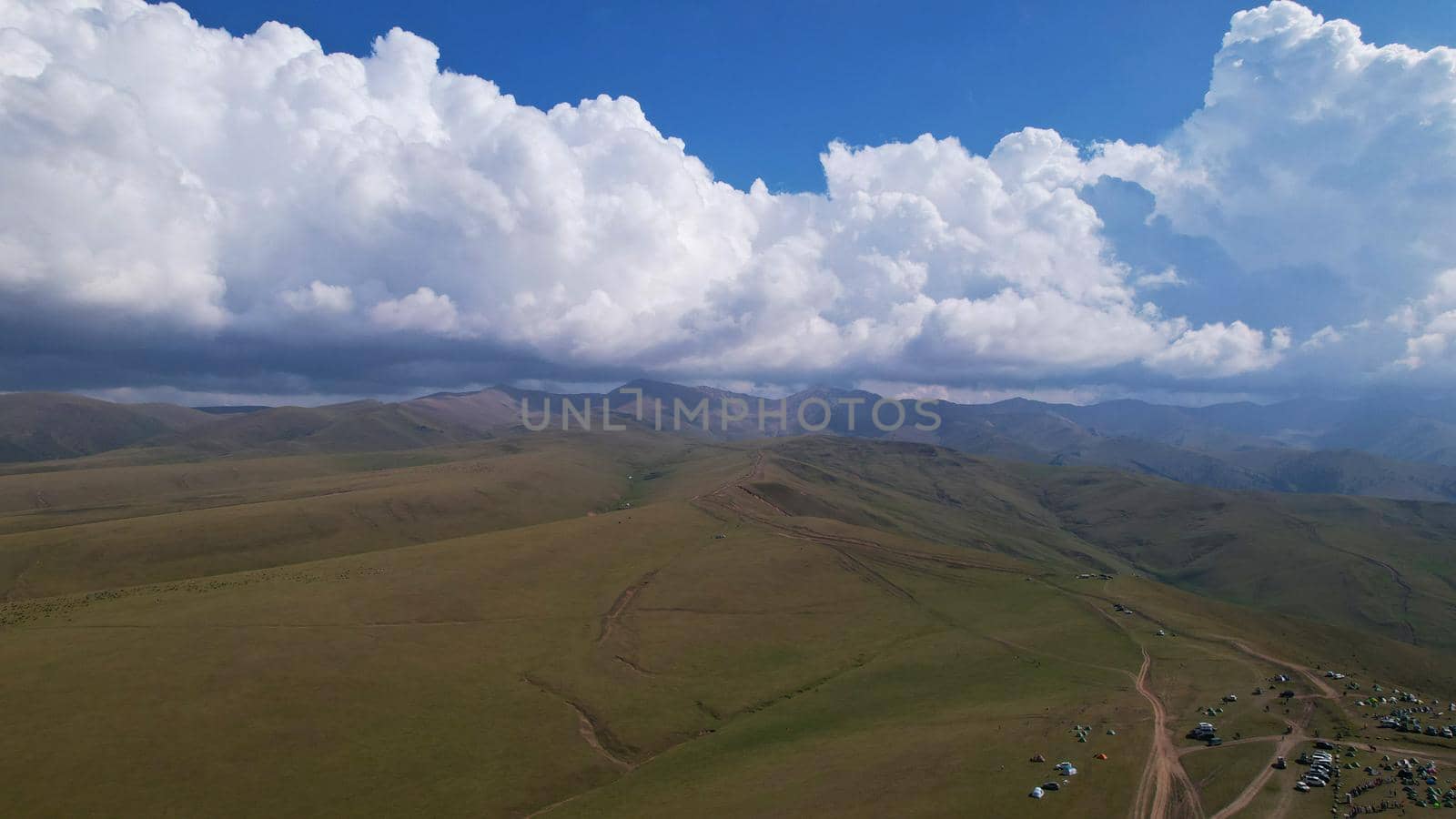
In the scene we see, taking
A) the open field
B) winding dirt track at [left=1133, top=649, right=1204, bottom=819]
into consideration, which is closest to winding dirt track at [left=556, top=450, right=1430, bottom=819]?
winding dirt track at [left=1133, top=649, right=1204, bottom=819]

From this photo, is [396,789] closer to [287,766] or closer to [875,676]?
[287,766]

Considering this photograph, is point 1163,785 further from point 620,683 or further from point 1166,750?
point 620,683

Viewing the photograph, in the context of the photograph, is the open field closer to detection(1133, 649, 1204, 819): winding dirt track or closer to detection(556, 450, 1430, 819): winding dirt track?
detection(1133, 649, 1204, 819): winding dirt track

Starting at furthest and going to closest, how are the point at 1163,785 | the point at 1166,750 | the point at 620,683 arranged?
the point at 620,683 → the point at 1166,750 → the point at 1163,785

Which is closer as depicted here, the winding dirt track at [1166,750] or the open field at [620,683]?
the winding dirt track at [1166,750]

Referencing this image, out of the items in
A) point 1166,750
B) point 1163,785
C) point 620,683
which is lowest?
point 620,683

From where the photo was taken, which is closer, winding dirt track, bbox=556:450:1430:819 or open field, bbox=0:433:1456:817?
winding dirt track, bbox=556:450:1430:819

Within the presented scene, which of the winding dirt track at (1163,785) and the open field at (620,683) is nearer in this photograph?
the winding dirt track at (1163,785)

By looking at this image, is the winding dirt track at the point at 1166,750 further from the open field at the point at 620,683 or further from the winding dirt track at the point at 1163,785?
the open field at the point at 620,683

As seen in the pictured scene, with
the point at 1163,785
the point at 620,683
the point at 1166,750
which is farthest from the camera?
the point at 620,683

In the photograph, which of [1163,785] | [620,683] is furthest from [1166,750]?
[620,683]

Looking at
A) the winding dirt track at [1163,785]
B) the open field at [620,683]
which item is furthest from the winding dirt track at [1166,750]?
the open field at [620,683]
